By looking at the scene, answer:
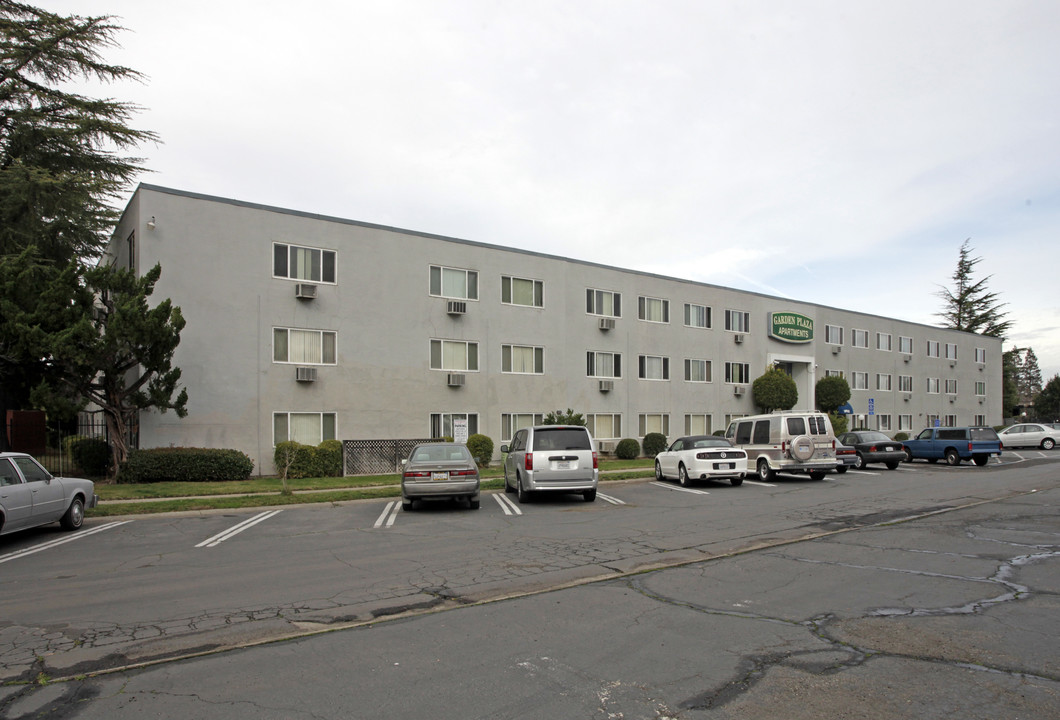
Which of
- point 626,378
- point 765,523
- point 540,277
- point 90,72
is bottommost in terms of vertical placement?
point 765,523

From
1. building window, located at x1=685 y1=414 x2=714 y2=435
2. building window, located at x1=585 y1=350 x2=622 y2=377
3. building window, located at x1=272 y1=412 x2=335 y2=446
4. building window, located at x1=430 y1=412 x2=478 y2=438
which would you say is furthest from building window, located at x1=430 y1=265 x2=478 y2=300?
building window, located at x1=685 y1=414 x2=714 y2=435

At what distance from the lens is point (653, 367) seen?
3600 centimetres

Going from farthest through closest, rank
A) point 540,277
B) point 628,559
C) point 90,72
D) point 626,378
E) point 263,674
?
point 626,378 < point 540,277 < point 90,72 < point 628,559 < point 263,674

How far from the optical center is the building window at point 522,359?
30.2 metres

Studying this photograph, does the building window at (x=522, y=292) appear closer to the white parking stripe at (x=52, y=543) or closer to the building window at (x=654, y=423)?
the building window at (x=654, y=423)

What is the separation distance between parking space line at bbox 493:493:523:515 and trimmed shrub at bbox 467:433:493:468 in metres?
8.45

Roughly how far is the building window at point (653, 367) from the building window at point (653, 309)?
205 cm

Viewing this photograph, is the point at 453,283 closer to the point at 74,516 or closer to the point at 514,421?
the point at 514,421

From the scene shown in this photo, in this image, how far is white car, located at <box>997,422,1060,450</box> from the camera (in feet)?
135

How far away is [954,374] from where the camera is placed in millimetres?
58125

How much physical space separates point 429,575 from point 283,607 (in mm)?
1968

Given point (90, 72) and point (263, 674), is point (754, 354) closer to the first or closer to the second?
point (90, 72)

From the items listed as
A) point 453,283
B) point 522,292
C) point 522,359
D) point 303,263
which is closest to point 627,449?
point 522,359

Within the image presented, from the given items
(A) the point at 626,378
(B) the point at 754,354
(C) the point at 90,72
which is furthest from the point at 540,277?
(C) the point at 90,72
